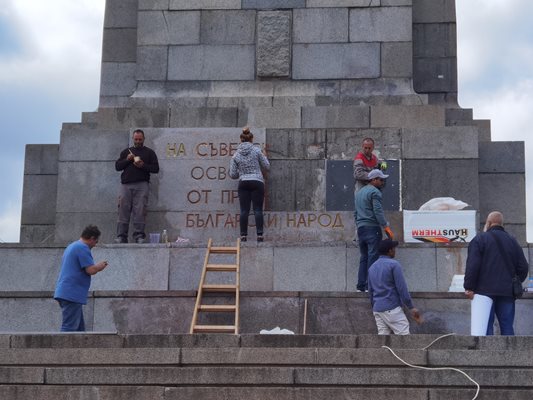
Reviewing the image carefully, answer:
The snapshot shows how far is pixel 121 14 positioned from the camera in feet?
69.6

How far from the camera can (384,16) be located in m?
19.6

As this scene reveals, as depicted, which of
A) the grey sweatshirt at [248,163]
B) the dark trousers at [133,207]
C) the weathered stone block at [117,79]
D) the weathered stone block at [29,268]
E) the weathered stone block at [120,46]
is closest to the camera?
the weathered stone block at [29,268]

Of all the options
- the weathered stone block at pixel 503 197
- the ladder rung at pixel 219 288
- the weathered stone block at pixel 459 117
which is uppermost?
the weathered stone block at pixel 459 117

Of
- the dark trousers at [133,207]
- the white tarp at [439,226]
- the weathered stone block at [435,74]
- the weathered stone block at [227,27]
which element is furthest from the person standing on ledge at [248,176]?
the weathered stone block at [435,74]

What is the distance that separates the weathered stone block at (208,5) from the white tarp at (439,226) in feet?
18.2

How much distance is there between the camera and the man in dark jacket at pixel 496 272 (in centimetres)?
1226

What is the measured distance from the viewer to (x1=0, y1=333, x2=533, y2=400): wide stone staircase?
10.1 meters

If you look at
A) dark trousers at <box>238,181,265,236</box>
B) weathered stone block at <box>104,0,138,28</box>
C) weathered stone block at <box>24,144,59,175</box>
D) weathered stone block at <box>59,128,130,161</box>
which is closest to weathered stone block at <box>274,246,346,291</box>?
dark trousers at <box>238,181,265,236</box>

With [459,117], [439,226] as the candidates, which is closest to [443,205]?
[439,226]

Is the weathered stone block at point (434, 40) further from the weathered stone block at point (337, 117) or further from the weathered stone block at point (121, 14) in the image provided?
the weathered stone block at point (121, 14)

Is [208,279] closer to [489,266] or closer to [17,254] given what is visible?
[17,254]

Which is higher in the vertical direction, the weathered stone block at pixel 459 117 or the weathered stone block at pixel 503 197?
the weathered stone block at pixel 459 117

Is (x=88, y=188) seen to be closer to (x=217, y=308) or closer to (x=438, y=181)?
(x=217, y=308)

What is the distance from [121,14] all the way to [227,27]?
2.56m
